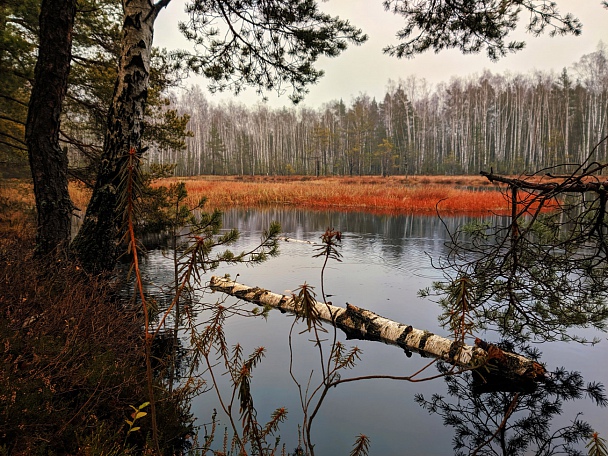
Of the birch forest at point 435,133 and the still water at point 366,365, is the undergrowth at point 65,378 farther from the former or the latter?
the birch forest at point 435,133

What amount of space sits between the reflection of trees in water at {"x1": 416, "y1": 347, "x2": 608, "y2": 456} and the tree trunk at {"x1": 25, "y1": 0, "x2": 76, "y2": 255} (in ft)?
15.5

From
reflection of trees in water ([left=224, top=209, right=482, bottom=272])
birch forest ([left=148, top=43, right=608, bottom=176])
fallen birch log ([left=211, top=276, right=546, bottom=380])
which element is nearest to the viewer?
fallen birch log ([left=211, top=276, right=546, bottom=380])

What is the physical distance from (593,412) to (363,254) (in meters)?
7.32

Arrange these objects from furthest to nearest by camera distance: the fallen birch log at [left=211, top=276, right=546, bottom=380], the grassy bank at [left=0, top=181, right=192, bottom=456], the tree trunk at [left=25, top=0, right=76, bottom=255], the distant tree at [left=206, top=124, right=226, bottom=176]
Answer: the distant tree at [left=206, top=124, right=226, bottom=176] < the tree trunk at [left=25, top=0, right=76, bottom=255] < the fallen birch log at [left=211, top=276, right=546, bottom=380] < the grassy bank at [left=0, top=181, right=192, bottom=456]

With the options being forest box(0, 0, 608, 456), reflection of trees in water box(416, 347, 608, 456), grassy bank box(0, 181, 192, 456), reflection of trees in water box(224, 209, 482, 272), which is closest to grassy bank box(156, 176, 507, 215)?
reflection of trees in water box(224, 209, 482, 272)

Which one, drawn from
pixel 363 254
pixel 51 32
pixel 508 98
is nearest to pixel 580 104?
pixel 508 98

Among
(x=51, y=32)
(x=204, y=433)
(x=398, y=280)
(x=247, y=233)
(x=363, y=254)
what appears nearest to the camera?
(x=204, y=433)

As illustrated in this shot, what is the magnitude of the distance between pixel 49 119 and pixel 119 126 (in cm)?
92

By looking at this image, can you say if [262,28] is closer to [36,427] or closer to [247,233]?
[36,427]

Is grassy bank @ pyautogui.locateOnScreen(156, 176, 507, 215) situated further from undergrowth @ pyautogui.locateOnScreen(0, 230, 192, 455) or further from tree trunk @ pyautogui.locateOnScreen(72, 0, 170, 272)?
undergrowth @ pyautogui.locateOnScreen(0, 230, 192, 455)

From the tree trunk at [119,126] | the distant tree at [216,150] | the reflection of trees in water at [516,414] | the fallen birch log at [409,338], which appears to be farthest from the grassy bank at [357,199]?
the distant tree at [216,150]

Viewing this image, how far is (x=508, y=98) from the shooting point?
4666cm

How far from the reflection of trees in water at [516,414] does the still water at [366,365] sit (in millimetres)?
Answer: 90

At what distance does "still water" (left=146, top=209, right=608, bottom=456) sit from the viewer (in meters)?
3.46
